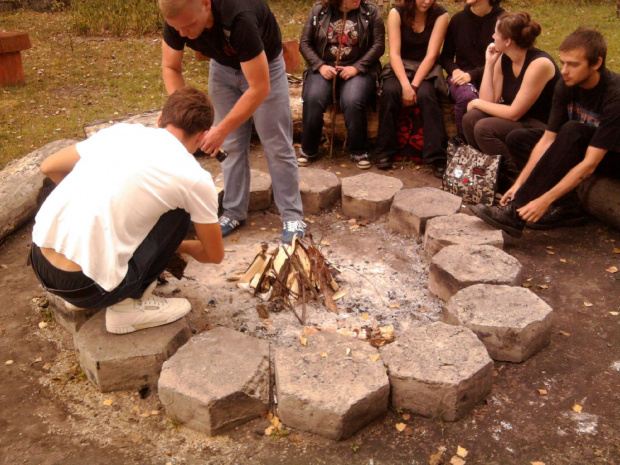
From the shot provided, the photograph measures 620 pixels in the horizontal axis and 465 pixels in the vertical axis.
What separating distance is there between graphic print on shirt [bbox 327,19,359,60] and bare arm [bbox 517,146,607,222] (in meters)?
2.18

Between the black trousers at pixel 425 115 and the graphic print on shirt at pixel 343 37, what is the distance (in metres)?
0.43

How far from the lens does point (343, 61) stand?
5.18 meters

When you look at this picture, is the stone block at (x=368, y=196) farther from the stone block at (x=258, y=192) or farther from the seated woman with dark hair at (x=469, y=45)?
the seated woman with dark hair at (x=469, y=45)

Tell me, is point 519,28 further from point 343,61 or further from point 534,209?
point 343,61

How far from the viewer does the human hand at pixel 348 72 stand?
507 centimetres

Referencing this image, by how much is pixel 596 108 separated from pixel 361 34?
6.85 feet

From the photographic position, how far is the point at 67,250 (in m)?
2.54

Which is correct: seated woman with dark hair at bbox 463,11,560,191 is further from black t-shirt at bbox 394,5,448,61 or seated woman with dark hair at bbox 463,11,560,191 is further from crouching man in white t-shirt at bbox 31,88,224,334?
crouching man in white t-shirt at bbox 31,88,224,334

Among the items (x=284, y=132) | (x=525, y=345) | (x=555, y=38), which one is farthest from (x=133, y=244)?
(x=555, y=38)

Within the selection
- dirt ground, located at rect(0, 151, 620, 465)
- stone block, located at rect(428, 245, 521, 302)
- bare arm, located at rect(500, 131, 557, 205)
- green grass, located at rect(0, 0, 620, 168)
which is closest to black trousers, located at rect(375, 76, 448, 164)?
bare arm, located at rect(500, 131, 557, 205)

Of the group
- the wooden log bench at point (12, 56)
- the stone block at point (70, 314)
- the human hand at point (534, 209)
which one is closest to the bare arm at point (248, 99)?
the stone block at point (70, 314)

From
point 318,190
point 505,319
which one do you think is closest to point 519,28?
point 318,190

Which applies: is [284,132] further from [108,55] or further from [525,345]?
[108,55]

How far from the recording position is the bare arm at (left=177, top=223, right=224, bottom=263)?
2746mm
